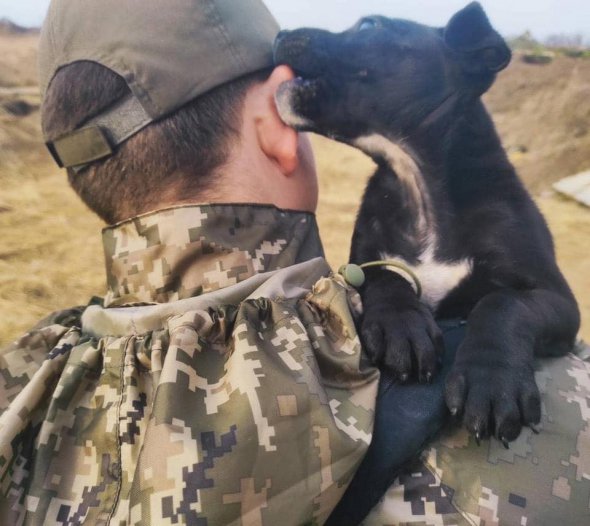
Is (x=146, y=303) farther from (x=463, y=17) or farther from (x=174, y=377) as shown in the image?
(x=463, y=17)

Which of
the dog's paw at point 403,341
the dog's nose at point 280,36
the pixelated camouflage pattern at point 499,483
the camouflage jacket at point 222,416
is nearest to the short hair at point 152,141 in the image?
the camouflage jacket at point 222,416

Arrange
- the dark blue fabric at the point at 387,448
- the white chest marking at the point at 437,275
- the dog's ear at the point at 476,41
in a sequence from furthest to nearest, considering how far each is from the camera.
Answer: the dog's ear at the point at 476,41 → the white chest marking at the point at 437,275 → the dark blue fabric at the point at 387,448

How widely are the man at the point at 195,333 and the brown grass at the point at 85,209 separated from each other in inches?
44.5

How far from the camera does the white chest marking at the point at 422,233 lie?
6.48 feet

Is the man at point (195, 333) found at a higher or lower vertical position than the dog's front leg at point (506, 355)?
higher

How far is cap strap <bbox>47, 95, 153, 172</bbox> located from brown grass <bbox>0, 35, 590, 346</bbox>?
4.07 feet

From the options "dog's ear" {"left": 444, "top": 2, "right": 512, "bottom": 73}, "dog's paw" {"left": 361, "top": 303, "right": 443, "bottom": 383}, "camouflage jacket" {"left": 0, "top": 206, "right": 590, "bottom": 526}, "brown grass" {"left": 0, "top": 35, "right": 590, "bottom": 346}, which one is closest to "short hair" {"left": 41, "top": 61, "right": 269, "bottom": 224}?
"camouflage jacket" {"left": 0, "top": 206, "right": 590, "bottom": 526}

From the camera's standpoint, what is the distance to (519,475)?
3.81 feet

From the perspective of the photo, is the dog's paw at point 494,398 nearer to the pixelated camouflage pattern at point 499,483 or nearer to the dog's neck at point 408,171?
the pixelated camouflage pattern at point 499,483

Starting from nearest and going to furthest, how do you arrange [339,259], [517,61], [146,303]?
1. [146,303]
2. [339,259]
3. [517,61]

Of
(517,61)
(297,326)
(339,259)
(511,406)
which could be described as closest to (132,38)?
(297,326)

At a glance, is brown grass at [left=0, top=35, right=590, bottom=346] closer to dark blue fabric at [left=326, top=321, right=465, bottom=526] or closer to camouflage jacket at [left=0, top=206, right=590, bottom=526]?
camouflage jacket at [left=0, top=206, right=590, bottom=526]

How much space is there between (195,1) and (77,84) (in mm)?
309

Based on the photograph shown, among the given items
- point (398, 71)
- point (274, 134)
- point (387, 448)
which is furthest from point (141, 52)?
point (398, 71)
